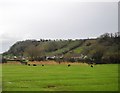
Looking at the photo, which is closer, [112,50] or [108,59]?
[108,59]

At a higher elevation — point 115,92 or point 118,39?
point 118,39

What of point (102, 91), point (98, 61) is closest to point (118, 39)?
point (98, 61)

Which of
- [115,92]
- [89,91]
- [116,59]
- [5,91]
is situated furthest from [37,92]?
[116,59]

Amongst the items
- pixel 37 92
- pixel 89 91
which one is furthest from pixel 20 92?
pixel 89 91

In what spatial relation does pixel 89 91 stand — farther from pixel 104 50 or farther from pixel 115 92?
pixel 104 50

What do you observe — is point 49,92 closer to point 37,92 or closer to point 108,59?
point 37,92

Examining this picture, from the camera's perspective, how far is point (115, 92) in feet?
103

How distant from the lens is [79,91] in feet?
106

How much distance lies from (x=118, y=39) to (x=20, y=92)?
168 m

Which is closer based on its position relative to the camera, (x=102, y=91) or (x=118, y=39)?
(x=102, y=91)

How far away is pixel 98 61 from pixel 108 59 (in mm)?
4885

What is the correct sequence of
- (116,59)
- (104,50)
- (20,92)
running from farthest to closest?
1. (104,50)
2. (116,59)
3. (20,92)

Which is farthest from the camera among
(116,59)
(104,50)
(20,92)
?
(104,50)

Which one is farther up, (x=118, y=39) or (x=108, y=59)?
(x=118, y=39)
